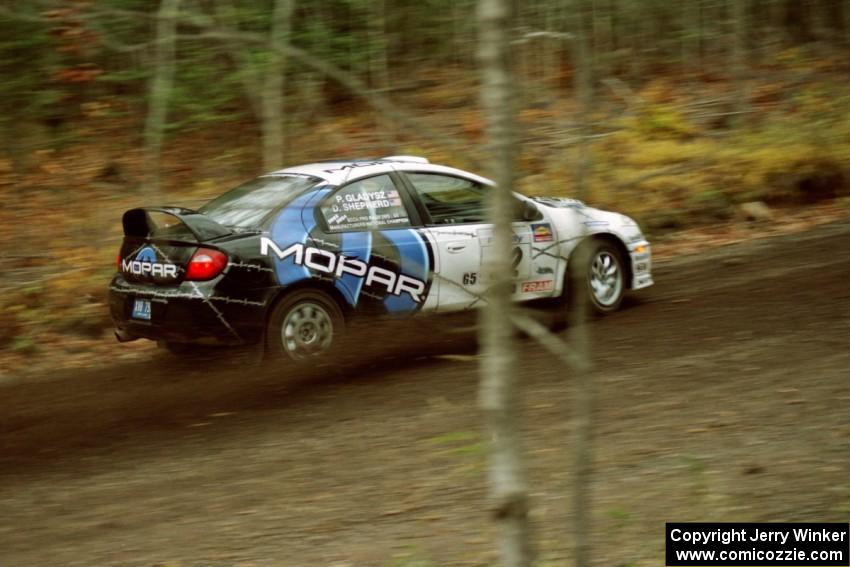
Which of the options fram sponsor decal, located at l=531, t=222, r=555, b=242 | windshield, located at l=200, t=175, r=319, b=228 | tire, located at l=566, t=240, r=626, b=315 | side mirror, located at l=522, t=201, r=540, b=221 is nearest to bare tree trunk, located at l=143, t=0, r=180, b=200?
windshield, located at l=200, t=175, r=319, b=228

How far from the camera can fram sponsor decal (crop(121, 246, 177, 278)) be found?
826 cm

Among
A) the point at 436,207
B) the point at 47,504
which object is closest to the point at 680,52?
the point at 436,207

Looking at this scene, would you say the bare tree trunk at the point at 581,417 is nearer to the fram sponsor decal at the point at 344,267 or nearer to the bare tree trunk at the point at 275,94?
the fram sponsor decal at the point at 344,267

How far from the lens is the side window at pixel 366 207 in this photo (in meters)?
8.66

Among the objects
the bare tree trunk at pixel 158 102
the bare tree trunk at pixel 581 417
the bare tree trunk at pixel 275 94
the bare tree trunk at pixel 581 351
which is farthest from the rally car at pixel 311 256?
the bare tree trunk at pixel 275 94

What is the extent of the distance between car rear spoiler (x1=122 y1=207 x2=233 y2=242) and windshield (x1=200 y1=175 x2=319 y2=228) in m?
0.19

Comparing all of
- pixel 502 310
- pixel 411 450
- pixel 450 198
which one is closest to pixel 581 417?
pixel 502 310

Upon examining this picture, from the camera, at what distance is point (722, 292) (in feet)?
35.8

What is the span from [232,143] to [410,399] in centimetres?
1030

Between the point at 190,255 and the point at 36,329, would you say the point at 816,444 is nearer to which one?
the point at 190,255

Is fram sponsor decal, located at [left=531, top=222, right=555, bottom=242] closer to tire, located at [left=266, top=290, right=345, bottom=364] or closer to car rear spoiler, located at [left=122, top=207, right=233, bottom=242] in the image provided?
tire, located at [left=266, top=290, right=345, bottom=364]

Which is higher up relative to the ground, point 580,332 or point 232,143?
point 232,143

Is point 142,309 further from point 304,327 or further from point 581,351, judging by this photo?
point 581,351

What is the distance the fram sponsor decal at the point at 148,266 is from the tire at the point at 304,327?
2.90 feet
